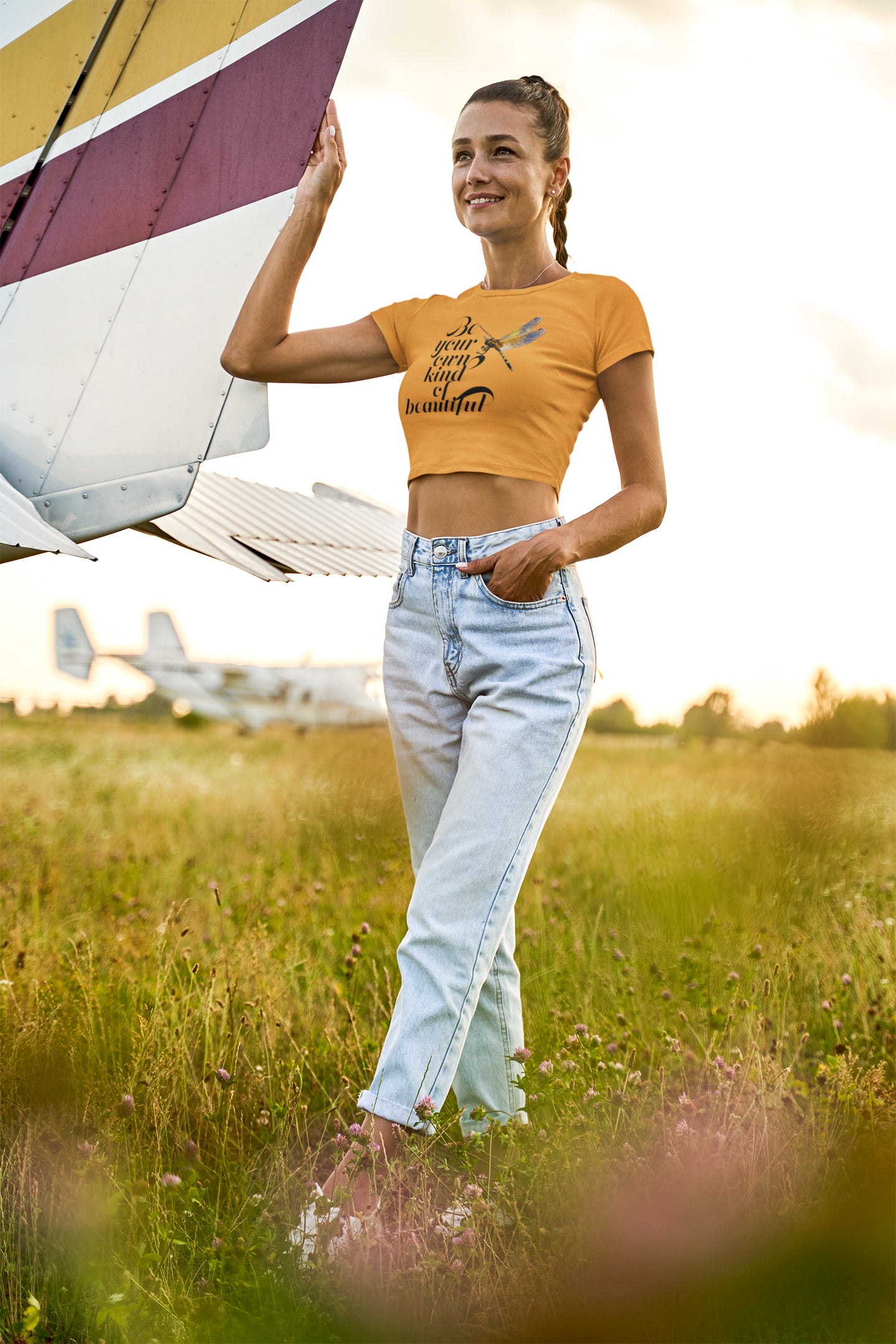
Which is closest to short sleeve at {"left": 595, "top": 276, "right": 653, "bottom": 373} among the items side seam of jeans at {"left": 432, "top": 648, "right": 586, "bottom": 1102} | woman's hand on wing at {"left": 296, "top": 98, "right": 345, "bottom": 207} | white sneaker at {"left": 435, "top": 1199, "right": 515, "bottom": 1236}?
side seam of jeans at {"left": 432, "top": 648, "right": 586, "bottom": 1102}

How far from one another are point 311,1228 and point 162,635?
86.1ft

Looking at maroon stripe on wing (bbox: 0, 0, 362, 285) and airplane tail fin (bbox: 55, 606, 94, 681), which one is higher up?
maroon stripe on wing (bbox: 0, 0, 362, 285)

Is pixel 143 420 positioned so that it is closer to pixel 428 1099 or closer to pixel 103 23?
pixel 103 23

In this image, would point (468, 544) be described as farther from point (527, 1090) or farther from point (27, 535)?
point (527, 1090)

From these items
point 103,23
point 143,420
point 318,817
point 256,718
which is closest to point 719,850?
point 318,817

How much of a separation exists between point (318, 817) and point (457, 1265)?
4937 mm

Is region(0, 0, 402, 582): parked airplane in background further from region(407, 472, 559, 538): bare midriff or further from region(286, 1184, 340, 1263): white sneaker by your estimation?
region(286, 1184, 340, 1263): white sneaker

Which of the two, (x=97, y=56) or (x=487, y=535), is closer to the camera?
(x=487, y=535)

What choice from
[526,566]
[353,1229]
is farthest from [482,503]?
[353,1229]

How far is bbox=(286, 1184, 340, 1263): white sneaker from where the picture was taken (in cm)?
184

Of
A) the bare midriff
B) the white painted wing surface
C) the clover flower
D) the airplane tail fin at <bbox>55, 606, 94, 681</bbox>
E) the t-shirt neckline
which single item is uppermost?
the t-shirt neckline

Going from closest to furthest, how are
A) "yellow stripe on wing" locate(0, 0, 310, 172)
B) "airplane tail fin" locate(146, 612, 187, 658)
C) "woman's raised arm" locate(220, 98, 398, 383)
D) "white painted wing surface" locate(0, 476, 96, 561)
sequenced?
"white painted wing surface" locate(0, 476, 96, 561)
"woman's raised arm" locate(220, 98, 398, 383)
"yellow stripe on wing" locate(0, 0, 310, 172)
"airplane tail fin" locate(146, 612, 187, 658)

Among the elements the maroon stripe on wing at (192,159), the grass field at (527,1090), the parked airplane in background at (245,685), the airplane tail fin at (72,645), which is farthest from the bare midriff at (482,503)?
the airplane tail fin at (72,645)

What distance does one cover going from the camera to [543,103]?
6.88ft
